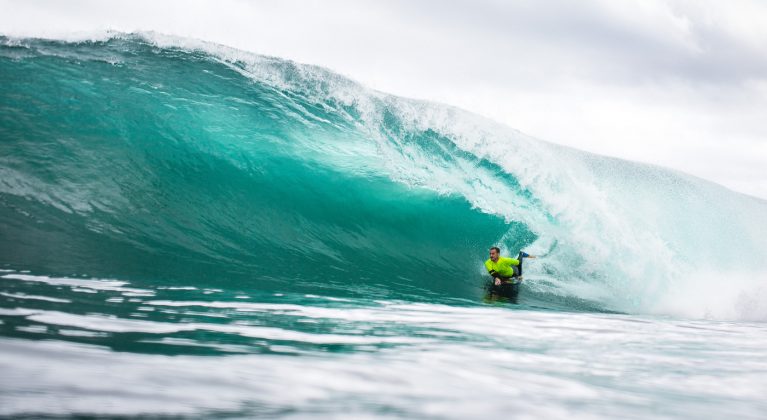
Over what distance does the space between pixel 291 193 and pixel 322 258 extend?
6.33 feet

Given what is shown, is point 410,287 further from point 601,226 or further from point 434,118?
point 434,118

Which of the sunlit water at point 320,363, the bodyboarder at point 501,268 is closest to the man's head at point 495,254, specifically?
the bodyboarder at point 501,268

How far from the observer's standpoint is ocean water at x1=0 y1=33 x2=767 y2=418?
6.19 feet

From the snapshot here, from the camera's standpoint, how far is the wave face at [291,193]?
19.3ft

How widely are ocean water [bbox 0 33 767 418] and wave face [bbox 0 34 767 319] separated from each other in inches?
1.6

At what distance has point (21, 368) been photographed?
163 cm

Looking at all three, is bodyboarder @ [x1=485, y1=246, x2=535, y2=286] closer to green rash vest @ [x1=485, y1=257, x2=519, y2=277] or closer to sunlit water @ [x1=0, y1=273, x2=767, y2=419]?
green rash vest @ [x1=485, y1=257, x2=519, y2=277]

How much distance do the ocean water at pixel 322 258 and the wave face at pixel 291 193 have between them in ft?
0.14

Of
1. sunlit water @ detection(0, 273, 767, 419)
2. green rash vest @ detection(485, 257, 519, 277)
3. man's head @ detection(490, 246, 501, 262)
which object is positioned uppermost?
man's head @ detection(490, 246, 501, 262)

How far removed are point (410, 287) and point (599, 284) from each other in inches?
140

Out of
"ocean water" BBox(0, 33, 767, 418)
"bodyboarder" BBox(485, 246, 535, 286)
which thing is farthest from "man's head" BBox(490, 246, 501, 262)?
"ocean water" BBox(0, 33, 767, 418)

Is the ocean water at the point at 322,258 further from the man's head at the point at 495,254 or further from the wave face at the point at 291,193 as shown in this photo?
the man's head at the point at 495,254

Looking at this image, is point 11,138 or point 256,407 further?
point 11,138

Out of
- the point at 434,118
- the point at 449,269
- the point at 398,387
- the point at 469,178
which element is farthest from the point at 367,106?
the point at 398,387
